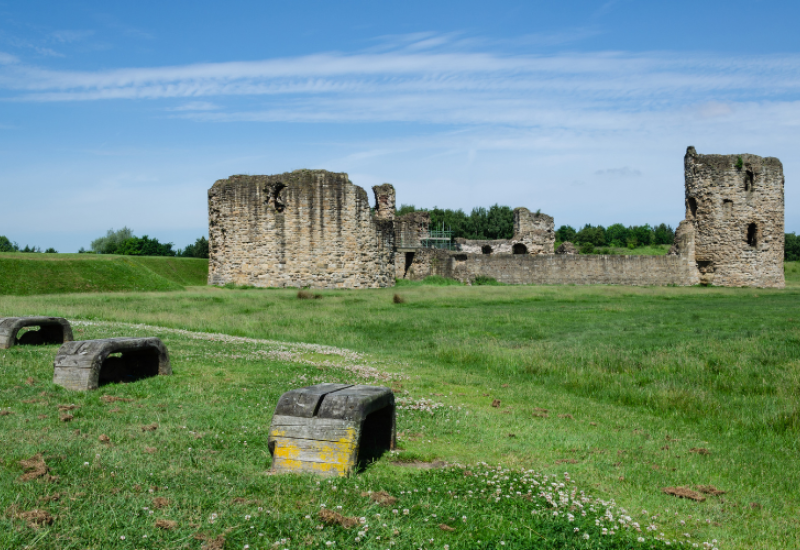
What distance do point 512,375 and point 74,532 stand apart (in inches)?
304

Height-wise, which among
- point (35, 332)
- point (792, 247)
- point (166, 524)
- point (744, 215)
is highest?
point (744, 215)

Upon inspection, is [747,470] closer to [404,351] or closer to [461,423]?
[461,423]

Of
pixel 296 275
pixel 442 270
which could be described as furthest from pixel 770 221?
pixel 296 275

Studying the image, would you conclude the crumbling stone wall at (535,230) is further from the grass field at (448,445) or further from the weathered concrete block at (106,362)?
the weathered concrete block at (106,362)

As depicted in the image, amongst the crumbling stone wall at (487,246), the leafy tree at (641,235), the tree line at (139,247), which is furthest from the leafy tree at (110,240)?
the leafy tree at (641,235)

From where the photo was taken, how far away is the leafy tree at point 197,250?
61256 mm

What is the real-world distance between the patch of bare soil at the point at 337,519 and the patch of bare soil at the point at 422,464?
1.40 m

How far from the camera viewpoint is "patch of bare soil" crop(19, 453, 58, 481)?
440 centimetres

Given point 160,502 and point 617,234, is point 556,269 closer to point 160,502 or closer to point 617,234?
point 160,502

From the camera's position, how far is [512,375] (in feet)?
34.5

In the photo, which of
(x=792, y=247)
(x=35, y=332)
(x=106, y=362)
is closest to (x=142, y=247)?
(x=35, y=332)

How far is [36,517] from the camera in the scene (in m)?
3.78

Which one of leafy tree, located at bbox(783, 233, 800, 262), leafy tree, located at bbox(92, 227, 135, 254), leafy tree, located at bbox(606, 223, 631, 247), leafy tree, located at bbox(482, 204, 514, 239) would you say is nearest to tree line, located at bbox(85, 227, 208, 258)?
leafy tree, located at bbox(92, 227, 135, 254)

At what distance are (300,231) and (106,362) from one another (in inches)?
→ 856
